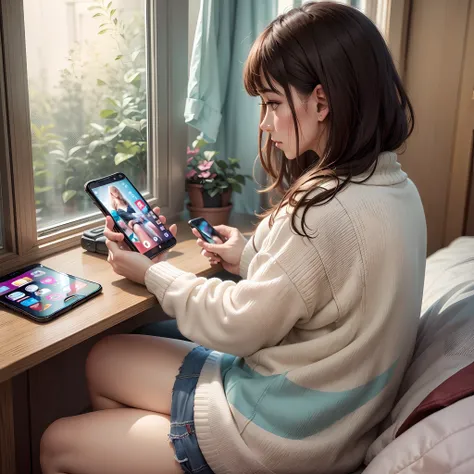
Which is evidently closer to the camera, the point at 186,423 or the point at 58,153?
the point at 186,423

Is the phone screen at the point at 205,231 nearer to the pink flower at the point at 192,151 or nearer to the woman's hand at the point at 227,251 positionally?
the woman's hand at the point at 227,251

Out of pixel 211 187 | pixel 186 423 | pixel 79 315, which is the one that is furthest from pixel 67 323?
pixel 211 187

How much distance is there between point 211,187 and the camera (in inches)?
74.1

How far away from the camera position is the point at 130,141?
182 cm

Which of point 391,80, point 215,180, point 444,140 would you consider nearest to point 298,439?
point 391,80

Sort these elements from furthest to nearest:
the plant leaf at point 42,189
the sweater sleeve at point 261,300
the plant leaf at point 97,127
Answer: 1. the plant leaf at point 97,127
2. the plant leaf at point 42,189
3. the sweater sleeve at point 261,300

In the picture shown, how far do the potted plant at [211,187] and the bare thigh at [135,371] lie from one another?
0.65m

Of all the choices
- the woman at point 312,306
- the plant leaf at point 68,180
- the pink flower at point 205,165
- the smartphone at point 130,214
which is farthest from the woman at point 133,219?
the pink flower at point 205,165

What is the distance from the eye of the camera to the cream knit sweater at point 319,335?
1.06 m

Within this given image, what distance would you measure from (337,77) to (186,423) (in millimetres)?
654

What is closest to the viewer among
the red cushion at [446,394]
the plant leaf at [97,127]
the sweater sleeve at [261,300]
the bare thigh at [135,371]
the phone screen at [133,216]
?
the red cushion at [446,394]

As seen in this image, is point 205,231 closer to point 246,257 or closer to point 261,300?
point 246,257

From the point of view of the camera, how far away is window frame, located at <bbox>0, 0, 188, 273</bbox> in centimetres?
136

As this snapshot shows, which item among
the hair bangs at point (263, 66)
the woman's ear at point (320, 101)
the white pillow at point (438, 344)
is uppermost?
the hair bangs at point (263, 66)
